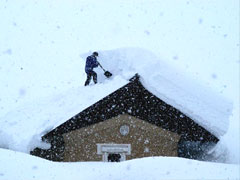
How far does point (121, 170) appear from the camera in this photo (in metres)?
2.91

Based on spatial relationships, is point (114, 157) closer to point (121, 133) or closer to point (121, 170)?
point (121, 133)

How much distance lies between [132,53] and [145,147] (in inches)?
216

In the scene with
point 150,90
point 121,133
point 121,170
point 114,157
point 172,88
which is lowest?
point 121,170

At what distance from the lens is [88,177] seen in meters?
2.78

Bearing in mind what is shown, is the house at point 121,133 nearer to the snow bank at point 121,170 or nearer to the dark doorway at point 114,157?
the dark doorway at point 114,157

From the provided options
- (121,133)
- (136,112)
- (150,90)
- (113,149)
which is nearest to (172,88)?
(150,90)

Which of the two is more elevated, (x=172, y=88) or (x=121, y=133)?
(x=172, y=88)

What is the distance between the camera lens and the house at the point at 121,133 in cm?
746

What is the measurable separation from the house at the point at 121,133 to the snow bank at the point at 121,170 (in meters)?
4.24

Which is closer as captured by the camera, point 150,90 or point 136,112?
point 136,112

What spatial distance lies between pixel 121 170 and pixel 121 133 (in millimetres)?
4622

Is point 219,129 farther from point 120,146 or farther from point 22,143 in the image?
point 22,143

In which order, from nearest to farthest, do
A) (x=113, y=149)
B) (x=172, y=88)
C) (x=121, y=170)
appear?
(x=121, y=170) → (x=113, y=149) → (x=172, y=88)

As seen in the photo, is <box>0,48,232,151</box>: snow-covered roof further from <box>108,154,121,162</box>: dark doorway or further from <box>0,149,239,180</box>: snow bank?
<box>0,149,239,180</box>: snow bank
